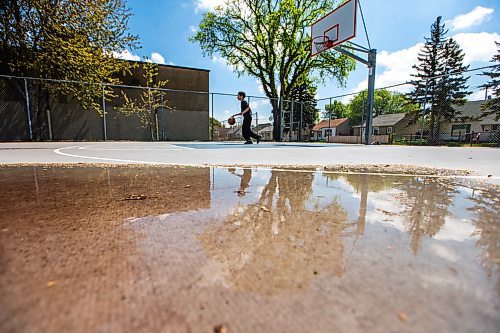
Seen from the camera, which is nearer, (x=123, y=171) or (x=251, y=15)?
(x=123, y=171)

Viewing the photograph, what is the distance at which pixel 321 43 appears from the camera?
12.2m

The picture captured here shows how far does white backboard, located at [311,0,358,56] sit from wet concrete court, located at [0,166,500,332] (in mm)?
10885

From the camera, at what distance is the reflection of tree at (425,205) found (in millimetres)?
1110

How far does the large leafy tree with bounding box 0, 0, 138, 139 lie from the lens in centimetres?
1114

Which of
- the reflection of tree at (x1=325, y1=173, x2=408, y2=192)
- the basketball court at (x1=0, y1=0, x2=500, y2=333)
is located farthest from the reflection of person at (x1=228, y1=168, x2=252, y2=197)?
the reflection of tree at (x1=325, y1=173, x2=408, y2=192)

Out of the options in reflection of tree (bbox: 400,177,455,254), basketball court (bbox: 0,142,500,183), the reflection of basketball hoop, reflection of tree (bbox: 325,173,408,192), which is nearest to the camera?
reflection of tree (bbox: 400,177,455,254)

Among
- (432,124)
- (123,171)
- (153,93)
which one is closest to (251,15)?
(153,93)

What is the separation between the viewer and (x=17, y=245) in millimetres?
911

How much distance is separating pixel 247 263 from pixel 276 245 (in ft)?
0.55

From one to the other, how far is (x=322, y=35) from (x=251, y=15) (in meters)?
10.9

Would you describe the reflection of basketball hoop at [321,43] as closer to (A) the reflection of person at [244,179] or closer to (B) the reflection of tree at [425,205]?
(A) the reflection of person at [244,179]

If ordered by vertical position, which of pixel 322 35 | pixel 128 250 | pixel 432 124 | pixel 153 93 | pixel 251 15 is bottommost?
pixel 128 250

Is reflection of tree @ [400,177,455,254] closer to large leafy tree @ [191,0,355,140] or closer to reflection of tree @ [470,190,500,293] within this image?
reflection of tree @ [470,190,500,293]

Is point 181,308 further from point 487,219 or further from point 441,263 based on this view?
point 487,219
